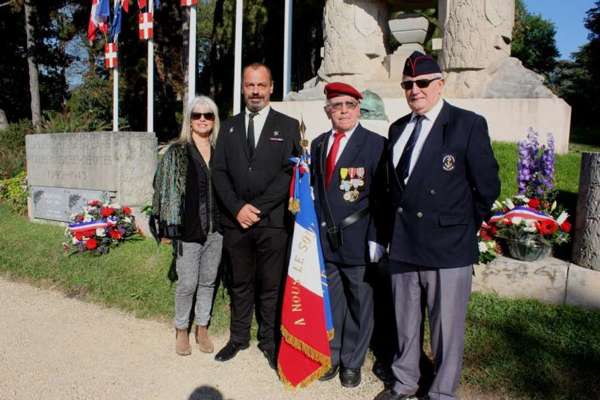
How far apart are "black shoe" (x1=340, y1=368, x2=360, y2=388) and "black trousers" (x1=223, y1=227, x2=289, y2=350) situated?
0.61 m

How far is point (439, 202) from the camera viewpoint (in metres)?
2.47

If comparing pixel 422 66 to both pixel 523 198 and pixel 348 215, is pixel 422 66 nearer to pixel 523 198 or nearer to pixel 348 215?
pixel 348 215

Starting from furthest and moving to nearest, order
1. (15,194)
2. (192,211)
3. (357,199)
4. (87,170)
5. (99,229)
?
(15,194) → (87,170) → (99,229) → (192,211) → (357,199)

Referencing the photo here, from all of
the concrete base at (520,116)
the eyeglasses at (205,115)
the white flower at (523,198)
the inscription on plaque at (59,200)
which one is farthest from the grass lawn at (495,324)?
the concrete base at (520,116)

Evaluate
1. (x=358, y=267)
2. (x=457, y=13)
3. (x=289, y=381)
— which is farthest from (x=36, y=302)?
(x=457, y=13)

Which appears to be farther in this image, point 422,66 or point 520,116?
point 520,116

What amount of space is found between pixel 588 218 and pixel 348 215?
196cm

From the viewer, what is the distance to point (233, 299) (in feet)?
11.4

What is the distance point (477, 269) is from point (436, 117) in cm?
175

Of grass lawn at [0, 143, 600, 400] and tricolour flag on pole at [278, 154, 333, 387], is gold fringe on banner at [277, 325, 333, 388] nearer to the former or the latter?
tricolour flag on pole at [278, 154, 333, 387]

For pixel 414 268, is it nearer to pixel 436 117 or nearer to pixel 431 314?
pixel 431 314

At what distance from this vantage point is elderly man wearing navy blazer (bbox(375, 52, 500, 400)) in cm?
243

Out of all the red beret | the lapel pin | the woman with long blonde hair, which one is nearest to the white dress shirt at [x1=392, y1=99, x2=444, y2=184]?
the lapel pin

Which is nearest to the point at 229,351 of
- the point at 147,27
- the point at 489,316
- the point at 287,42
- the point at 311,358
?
the point at 311,358
